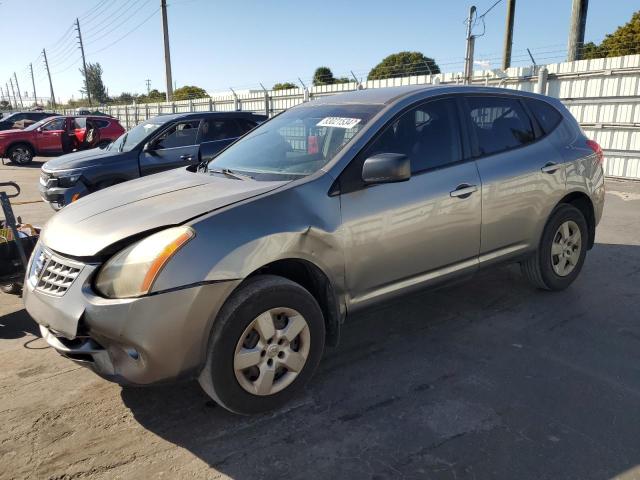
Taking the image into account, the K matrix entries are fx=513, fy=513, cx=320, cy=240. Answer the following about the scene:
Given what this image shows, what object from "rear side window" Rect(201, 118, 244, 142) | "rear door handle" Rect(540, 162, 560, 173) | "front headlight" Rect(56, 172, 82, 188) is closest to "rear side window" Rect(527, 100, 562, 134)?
"rear door handle" Rect(540, 162, 560, 173)

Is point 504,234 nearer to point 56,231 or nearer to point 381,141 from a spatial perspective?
point 381,141

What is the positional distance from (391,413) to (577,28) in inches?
548

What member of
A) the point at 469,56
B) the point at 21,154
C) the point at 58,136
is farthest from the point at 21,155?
the point at 469,56

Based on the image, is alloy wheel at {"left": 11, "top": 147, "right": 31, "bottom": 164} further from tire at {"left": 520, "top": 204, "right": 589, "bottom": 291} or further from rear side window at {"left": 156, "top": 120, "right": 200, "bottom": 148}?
tire at {"left": 520, "top": 204, "right": 589, "bottom": 291}

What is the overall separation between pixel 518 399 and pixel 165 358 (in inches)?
78.1

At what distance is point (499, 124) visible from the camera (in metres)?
4.08

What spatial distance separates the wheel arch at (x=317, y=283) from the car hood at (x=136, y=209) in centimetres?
45

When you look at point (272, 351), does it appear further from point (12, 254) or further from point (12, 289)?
point (12, 289)

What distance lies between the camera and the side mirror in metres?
2.97

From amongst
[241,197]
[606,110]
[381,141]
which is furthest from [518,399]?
[606,110]

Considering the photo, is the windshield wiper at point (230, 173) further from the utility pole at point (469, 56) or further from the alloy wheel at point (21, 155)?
the alloy wheel at point (21, 155)

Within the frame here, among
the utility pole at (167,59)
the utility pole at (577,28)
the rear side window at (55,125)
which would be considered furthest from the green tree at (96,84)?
the utility pole at (577,28)

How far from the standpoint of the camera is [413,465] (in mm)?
2428

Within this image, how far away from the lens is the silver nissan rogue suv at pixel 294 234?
246 cm
